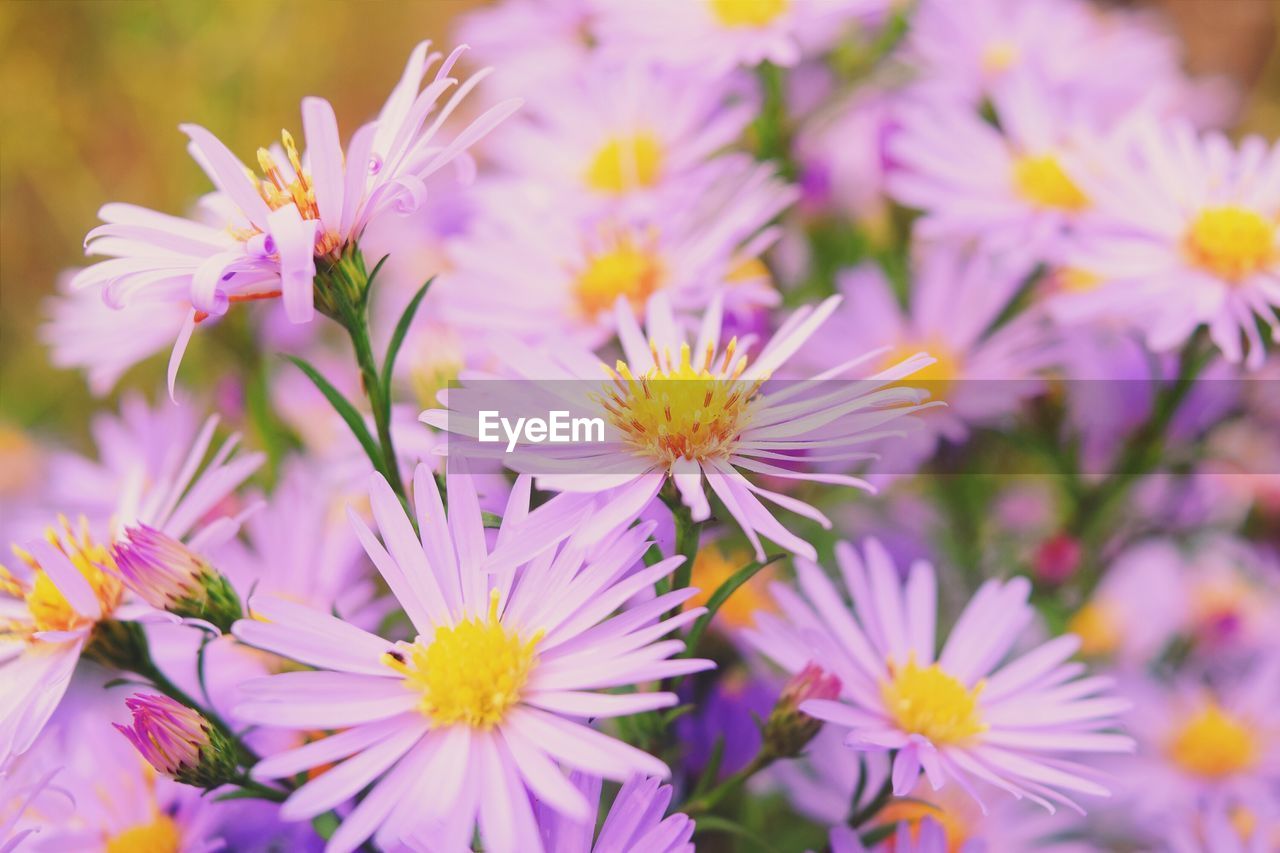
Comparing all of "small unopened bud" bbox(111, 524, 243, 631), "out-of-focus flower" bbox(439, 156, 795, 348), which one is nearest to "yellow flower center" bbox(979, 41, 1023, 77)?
"out-of-focus flower" bbox(439, 156, 795, 348)

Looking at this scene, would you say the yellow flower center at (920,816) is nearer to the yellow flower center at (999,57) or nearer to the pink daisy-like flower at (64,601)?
the pink daisy-like flower at (64,601)

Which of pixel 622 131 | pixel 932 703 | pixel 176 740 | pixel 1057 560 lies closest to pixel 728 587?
pixel 932 703

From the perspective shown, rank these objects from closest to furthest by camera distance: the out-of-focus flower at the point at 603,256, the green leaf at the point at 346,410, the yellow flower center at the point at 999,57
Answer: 1. the green leaf at the point at 346,410
2. the out-of-focus flower at the point at 603,256
3. the yellow flower center at the point at 999,57

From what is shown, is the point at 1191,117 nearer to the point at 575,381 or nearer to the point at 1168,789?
the point at 1168,789

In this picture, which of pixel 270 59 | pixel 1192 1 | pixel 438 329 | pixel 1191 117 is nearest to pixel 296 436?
pixel 438 329

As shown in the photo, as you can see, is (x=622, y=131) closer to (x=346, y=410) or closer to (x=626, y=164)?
(x=626, y=164)

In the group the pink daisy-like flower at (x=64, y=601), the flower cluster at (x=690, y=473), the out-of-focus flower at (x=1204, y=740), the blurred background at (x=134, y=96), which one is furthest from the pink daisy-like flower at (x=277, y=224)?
the blurred background at (x=134, y=96)
